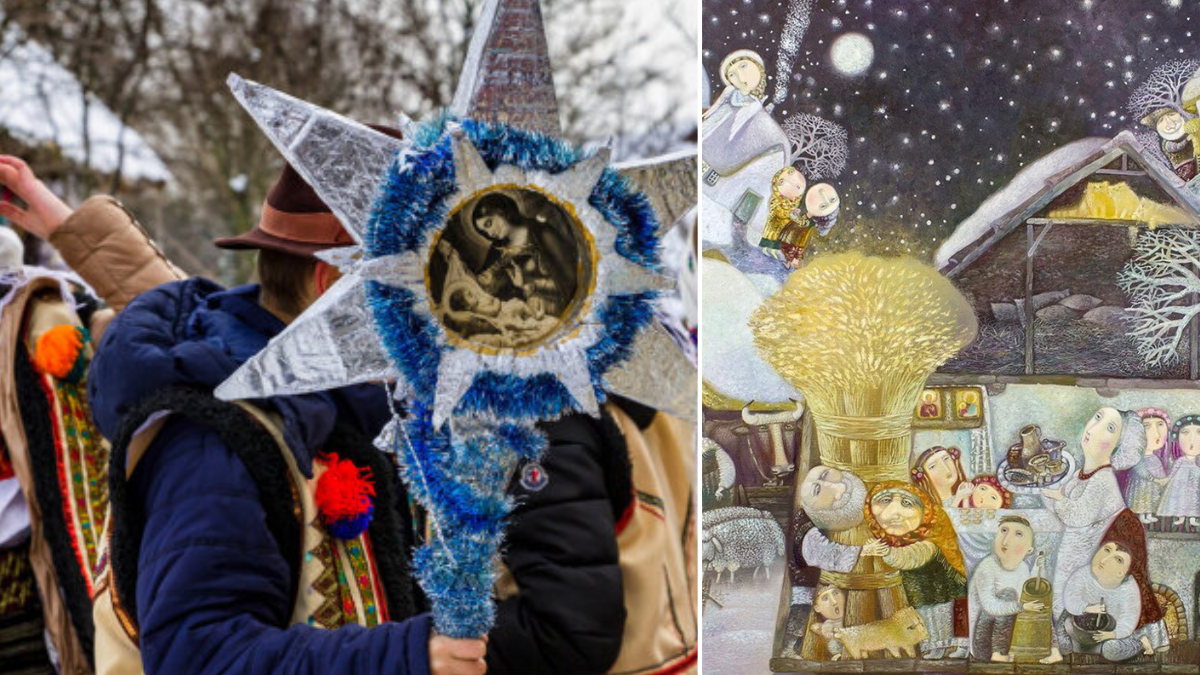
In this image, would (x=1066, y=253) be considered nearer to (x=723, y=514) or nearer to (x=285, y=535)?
(x=723, y=514)

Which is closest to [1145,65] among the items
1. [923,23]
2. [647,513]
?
→ [923,23]

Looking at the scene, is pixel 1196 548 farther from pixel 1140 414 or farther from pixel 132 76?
pixel 132 76

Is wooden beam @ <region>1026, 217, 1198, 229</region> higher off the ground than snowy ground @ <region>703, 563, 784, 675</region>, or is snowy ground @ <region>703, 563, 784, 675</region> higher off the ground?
wooden beam @ <region>1026, 217, 1198, 229</region>

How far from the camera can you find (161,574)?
1.75 metres

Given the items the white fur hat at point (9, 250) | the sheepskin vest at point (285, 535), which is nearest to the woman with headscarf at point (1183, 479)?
the sheepskin vest at point (285, 535)

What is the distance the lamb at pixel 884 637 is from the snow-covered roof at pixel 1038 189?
58 centimetres

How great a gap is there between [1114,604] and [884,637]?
0.38 meters

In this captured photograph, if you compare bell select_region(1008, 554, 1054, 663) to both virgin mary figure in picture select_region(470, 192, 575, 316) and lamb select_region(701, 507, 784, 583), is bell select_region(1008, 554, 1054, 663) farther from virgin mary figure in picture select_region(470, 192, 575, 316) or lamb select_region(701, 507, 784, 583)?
virgin mary figure in picture select_region(470, 192, 575, 316)

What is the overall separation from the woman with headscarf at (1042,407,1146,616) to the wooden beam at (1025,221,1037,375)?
0.15 m

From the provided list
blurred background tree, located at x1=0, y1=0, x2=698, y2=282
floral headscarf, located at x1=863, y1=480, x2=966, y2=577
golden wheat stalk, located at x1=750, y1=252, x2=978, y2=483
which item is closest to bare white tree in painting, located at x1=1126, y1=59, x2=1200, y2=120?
golden wheat stalk, located at x1=750, y1=252, x2=978, y2=483

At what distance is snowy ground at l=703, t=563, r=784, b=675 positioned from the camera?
2.00 m

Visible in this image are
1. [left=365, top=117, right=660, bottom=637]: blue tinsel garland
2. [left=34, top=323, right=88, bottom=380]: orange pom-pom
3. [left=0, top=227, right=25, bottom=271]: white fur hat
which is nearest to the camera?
[left=365, top=117, right=660, bottom=637]: blue tinsel garland

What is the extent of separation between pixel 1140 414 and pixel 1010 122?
0.53m

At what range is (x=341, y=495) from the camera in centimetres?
191
